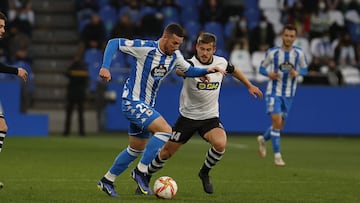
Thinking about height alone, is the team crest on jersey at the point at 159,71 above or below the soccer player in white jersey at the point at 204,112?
above

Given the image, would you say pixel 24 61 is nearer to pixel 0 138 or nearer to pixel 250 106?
pixel 250 106

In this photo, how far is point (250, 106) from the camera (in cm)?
2612

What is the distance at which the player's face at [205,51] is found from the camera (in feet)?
38.4

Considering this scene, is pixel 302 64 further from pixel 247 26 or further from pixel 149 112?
pixel 247 26

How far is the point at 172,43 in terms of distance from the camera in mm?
10852

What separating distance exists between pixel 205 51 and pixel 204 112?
785 millimetres

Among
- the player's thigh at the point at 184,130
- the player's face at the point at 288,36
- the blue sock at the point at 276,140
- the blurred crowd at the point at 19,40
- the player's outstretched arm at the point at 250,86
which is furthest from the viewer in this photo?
the blurred crowd at the point at 19,40

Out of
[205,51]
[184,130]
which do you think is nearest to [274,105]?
[184,130]

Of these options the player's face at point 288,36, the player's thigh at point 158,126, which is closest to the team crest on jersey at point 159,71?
the player's thigh at point 158,126

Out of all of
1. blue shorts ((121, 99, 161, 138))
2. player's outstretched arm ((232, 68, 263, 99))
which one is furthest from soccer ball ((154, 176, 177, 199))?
player's outstretched arm ((232, 68, 263, 99))

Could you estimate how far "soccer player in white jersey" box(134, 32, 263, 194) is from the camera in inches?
457

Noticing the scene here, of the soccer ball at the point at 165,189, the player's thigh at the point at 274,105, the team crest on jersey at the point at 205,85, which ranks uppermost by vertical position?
the team crest on jersey at the point at 205,85

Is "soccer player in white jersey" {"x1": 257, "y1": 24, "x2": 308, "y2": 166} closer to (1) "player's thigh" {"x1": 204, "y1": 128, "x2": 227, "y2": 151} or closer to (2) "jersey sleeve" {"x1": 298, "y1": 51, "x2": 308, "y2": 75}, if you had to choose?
(2) "jersey sleeve" {"x1": 298, "y1": 51, "x2": 308, "y2": 75}

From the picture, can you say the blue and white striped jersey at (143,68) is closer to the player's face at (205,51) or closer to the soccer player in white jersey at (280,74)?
the player's face at (205,51)
